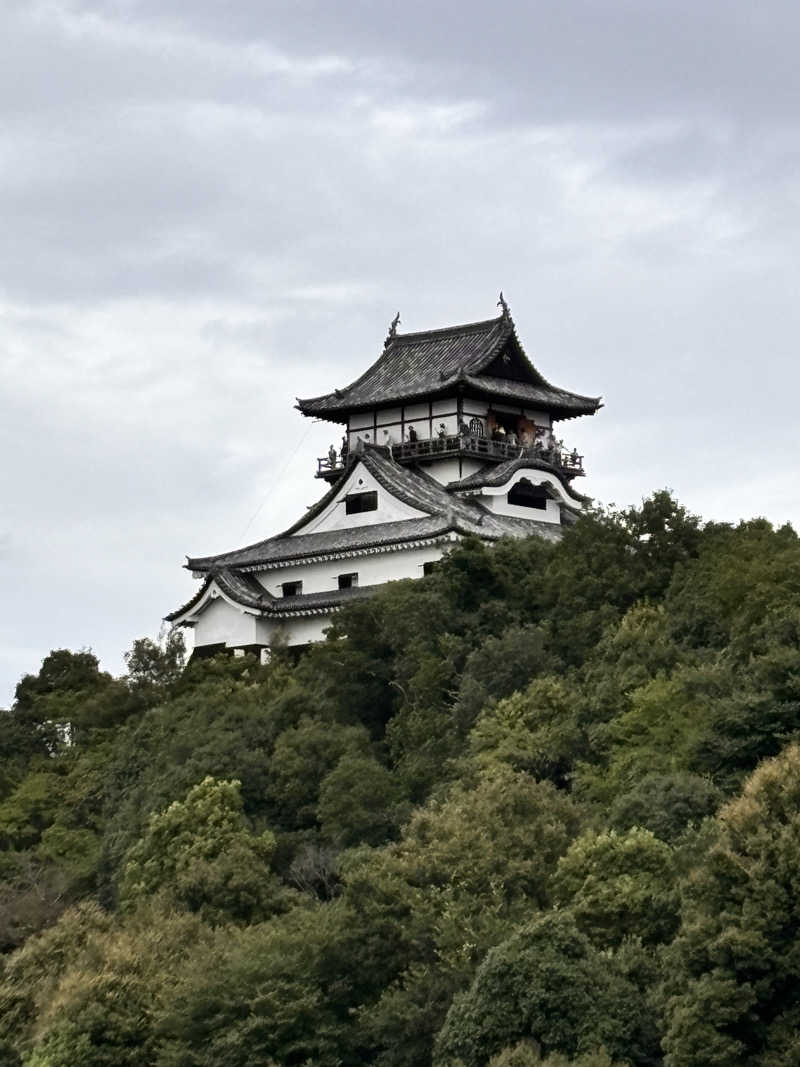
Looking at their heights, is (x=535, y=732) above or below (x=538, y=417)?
below

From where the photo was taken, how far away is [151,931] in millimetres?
39906

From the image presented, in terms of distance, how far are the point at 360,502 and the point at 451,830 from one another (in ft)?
61.4

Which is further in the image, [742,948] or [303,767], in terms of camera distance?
[303,767]

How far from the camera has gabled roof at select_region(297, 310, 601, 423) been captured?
57938mm

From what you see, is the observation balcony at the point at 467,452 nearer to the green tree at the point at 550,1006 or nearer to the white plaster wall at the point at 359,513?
the white plaster wall at the point at 359,513

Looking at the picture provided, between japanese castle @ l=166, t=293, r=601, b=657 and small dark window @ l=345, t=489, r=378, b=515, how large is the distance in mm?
38

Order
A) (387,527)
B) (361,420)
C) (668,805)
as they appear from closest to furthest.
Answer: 1. (668,805)
2. (387,527)
3. (361,420)

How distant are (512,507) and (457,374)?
3233 mm

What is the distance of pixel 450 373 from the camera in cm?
5744

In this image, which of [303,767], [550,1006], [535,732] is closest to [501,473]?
[303,767]

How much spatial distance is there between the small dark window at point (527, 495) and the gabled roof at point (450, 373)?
2.29 metres

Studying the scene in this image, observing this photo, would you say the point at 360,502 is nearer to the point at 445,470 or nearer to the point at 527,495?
the point at 445,470

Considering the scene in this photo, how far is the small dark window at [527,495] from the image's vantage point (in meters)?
56.5

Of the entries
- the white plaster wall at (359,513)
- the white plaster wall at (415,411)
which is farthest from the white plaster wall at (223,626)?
the white plaster wall at (415,411)
